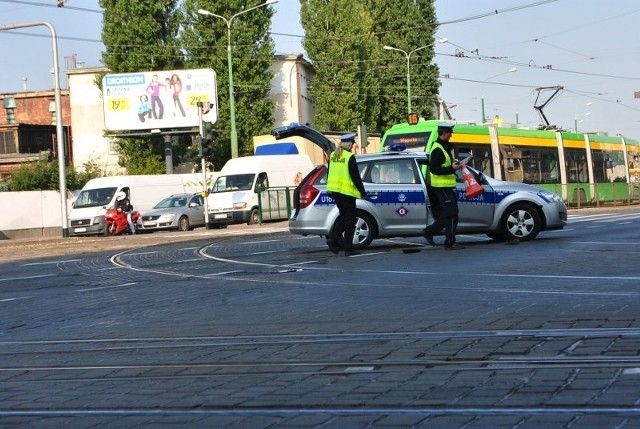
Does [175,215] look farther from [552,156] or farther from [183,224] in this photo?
[552,156]

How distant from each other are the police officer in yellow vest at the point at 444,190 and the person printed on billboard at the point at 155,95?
42.6 m

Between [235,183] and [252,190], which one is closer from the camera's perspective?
[252,190]

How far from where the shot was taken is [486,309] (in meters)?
9.15

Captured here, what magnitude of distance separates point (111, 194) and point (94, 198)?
2.21ft

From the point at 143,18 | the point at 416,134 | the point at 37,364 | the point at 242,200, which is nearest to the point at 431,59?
the point at 143,18

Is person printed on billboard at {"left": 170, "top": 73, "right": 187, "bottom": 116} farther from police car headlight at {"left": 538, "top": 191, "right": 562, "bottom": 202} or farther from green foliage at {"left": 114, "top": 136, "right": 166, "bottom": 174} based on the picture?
police car headlight at {"left": 538, "top": 191, "right": 562, "bottom": 202}

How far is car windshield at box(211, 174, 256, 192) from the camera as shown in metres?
38.7

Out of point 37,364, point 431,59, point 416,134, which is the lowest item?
point 37,364

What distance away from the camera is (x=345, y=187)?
51.4ft

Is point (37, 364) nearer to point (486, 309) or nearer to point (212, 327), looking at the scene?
point (212, 327)

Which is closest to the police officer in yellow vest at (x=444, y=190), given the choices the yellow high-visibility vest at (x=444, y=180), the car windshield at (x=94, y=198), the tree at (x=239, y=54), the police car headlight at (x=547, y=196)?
the yellow high-visibility vest at (x=444, y=180)

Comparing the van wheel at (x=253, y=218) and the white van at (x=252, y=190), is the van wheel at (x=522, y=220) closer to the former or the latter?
the white van at (x=252, y=190)

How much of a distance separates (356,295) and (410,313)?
1652 mm

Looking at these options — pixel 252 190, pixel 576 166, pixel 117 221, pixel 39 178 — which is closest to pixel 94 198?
pixel 117 221
